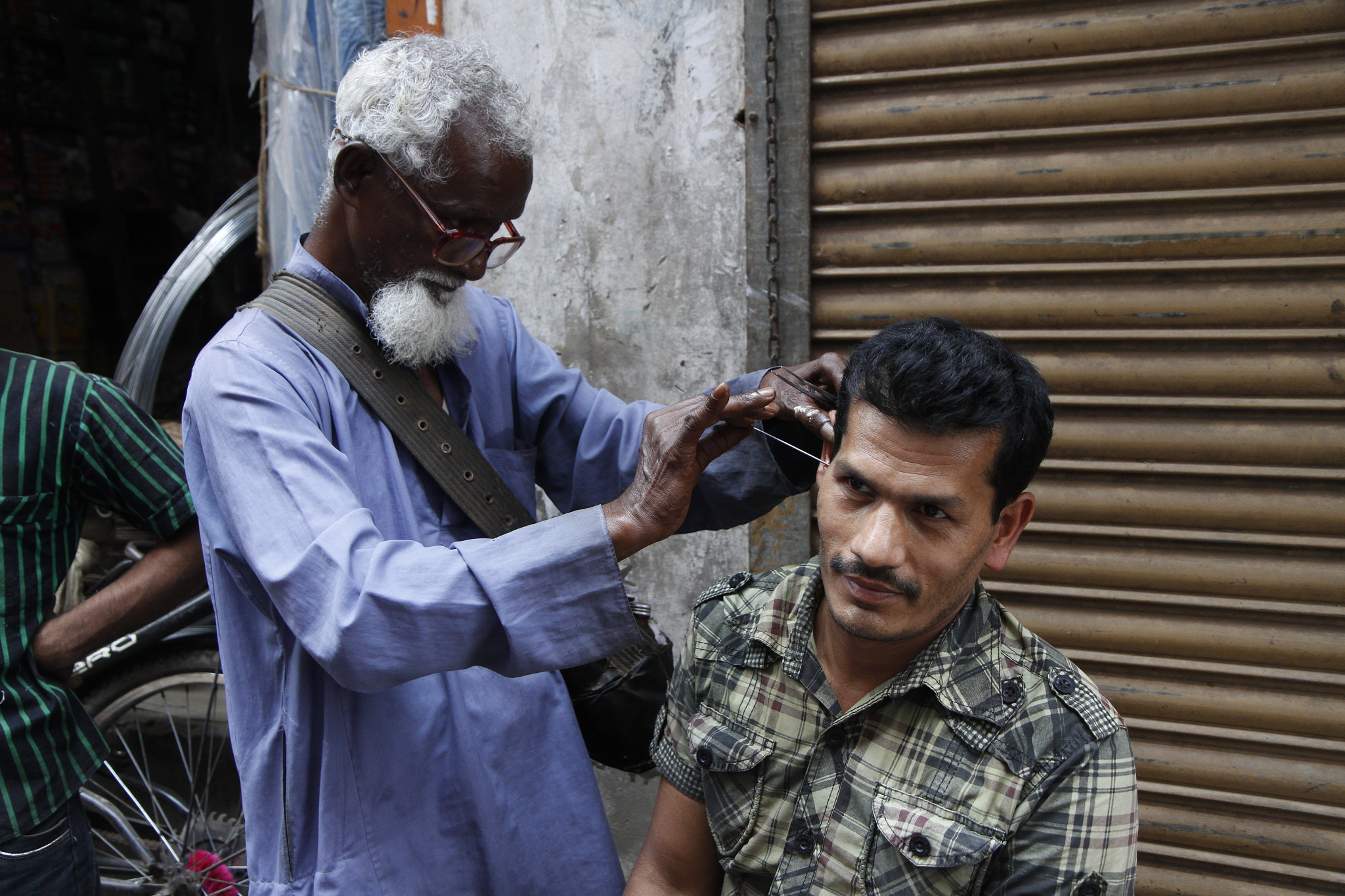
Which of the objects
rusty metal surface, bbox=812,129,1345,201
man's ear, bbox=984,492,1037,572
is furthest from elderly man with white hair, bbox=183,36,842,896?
rusty metal surface, bbox=812,129,1345,201

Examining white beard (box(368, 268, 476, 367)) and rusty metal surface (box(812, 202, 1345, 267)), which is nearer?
white beard (box(368, 268, 476, 367))

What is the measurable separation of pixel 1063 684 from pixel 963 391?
50 cm

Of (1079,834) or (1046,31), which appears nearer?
(1079,834)

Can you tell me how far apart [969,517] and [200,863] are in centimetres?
272

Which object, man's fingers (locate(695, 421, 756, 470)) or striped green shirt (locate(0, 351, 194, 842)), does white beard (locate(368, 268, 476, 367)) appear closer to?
man's fingers (locate(695, 421, 756, 470))

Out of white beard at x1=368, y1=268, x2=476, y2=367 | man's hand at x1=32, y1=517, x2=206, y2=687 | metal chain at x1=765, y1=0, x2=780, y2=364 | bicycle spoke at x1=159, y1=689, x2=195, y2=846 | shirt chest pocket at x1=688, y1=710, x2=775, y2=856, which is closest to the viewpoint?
shirt chest pocket at x1=688, y1=710, x2=775, y2=856

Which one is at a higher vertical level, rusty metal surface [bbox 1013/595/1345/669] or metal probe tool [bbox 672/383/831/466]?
metal probe tool [bbox 672/383/831/466]

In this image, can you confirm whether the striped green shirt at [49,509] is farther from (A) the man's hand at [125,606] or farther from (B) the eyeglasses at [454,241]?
(B) the eyeglasses at [454,241]

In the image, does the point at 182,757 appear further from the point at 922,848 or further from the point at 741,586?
the point at 922,848

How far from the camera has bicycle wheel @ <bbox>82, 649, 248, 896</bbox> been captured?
2936 millimetres

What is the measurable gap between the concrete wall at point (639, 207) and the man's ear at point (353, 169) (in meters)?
1.43

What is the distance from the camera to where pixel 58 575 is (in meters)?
2.04

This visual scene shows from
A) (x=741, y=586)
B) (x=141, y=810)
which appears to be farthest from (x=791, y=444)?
(x=141, y=810)

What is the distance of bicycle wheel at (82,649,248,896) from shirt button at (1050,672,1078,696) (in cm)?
248
